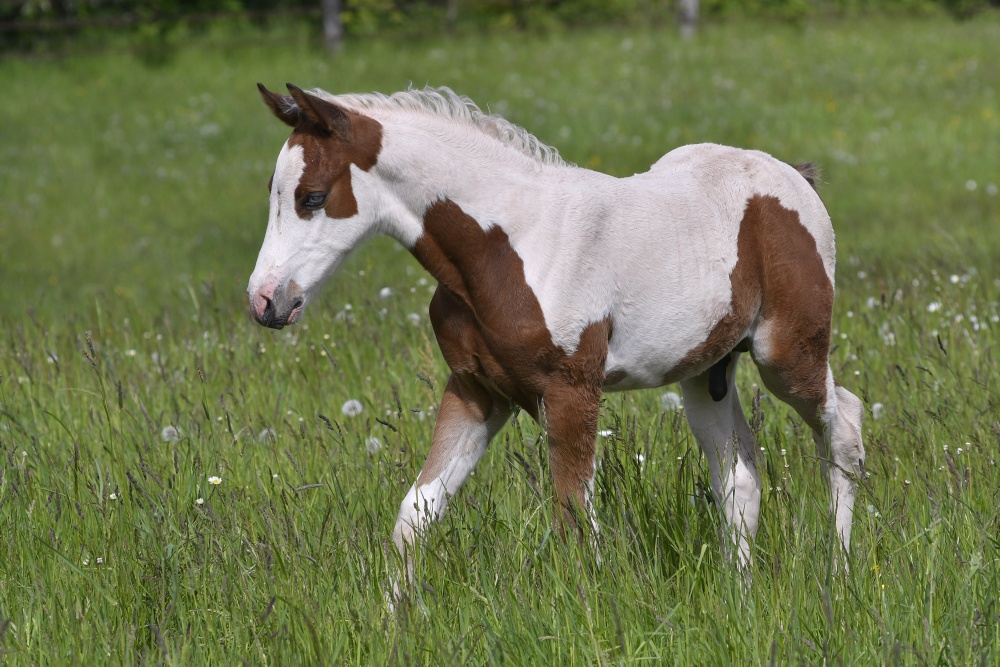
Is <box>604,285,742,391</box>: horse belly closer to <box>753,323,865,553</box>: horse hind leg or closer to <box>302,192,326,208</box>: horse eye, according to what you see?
<box>753,323,865,553</box>: horse hind leg

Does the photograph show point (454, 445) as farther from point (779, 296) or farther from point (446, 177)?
point (779, 296)

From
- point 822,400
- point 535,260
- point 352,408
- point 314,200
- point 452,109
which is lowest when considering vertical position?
point 352,408

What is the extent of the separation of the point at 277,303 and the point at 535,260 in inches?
27.9

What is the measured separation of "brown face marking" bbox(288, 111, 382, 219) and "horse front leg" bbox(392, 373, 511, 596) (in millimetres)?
648

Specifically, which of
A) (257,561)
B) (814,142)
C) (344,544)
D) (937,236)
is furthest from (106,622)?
(814,142)

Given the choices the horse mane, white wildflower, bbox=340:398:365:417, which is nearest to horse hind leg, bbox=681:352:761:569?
the horse mane

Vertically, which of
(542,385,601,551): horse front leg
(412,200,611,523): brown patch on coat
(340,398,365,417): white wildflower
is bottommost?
(340,398,365,417): white wildflower

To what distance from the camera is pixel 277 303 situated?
3.11 metres

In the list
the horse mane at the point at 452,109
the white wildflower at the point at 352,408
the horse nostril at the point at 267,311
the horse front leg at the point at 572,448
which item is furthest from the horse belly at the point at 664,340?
the white wildflower at the point at 352,408

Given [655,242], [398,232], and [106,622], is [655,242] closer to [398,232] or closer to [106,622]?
[398,232]

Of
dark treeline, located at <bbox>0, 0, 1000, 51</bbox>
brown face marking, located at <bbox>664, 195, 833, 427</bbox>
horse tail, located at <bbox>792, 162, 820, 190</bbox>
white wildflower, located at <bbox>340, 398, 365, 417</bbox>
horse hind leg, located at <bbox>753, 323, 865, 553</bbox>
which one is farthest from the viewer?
dark treeline, located at <bbox>0, 0, 1000, 51</bbox>

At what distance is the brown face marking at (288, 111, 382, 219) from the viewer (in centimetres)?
310

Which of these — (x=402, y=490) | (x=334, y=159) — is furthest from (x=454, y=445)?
(x=334, y=159)

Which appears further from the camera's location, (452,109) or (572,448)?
(452,109)
